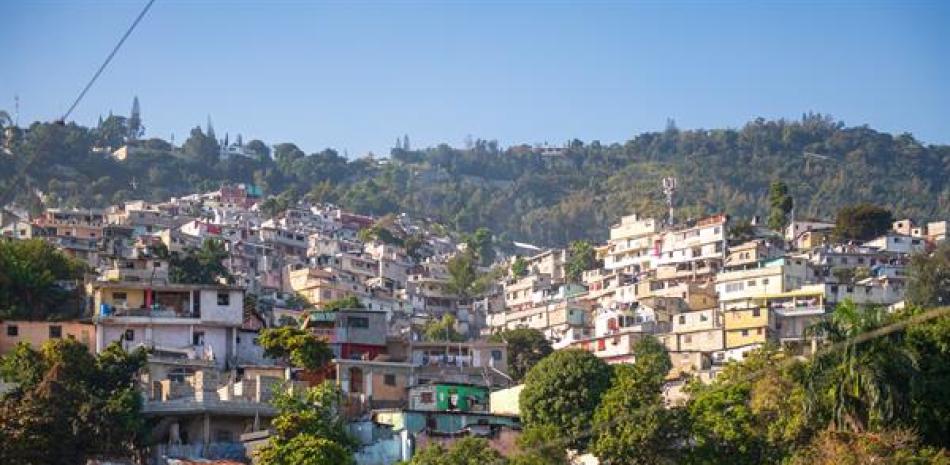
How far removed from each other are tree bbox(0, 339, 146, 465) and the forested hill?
233 feet

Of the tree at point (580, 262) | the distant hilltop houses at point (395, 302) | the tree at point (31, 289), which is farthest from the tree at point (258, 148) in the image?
the tree at point (31, 289)

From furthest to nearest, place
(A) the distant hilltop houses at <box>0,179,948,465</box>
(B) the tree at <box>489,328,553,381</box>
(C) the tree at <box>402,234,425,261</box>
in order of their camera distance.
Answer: (C) the tree at <box>402,234,425,261</box>, (B) the tree at <box>489,328,553,381</box>, (A) the distant hilltop houses at <box>0,179,948,465</box>

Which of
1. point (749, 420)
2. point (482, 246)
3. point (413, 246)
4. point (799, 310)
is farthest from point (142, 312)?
point (482, 246)

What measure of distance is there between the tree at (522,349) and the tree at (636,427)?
60.9 ft

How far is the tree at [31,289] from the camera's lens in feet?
167

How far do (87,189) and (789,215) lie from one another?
55.4m

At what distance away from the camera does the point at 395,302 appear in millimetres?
81500

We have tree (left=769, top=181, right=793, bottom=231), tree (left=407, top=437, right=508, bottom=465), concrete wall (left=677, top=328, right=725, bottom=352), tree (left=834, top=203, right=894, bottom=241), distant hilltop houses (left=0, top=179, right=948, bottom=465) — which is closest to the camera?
tree (left=407, top=437, right=508, bottom=465)

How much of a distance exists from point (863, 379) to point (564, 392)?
7.79 m

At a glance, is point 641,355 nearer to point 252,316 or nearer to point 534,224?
point 252,316

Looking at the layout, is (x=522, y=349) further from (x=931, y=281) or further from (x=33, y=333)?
(x=33, y=333)

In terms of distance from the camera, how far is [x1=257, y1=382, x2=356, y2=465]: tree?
34969 mm

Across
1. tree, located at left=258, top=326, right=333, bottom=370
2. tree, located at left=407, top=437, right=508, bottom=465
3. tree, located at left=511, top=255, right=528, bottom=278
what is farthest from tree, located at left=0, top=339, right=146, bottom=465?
tree, located at left=511, top=255, right=528, bottom=278

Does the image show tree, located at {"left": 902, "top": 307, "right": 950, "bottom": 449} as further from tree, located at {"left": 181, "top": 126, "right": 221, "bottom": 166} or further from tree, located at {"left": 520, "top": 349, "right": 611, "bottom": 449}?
tree, located at {"left": 181, "top": 126, "right": 221, "bottom": 166}
